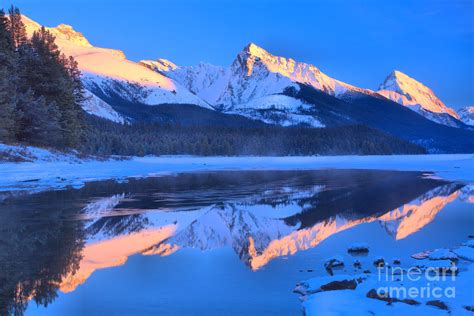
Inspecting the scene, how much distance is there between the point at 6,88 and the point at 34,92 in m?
10.4

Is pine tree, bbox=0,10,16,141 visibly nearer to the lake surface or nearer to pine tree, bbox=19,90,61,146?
pine tree, bbox=19,90,61,146

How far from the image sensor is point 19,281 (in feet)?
32.3

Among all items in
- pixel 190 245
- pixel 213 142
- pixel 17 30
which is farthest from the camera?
pixel 213 142

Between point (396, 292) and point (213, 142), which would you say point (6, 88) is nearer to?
point (396, 292)

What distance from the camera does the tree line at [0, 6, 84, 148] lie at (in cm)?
4400

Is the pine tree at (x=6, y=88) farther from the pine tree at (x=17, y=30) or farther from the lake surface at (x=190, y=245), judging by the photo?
the lake surface at (x=190, y=245)

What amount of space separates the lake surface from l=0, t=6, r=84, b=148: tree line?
2189 cm

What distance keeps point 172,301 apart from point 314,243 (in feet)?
20.6

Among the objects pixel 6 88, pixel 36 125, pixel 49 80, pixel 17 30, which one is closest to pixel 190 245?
pixel 6 88

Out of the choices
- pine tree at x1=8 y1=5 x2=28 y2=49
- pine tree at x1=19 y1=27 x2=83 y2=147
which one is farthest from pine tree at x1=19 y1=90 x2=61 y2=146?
pine tree at x1=8 y1=5 x2=28 y2=49

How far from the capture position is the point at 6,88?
4369 cm

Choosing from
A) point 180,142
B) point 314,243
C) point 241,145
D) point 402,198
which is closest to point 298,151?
point 241,145

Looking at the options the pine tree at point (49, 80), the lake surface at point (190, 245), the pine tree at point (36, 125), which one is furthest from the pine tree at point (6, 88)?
the lake surface at point (190, 245)

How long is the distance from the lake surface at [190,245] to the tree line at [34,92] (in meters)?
21.9
